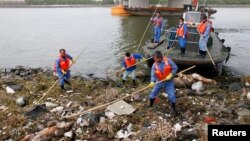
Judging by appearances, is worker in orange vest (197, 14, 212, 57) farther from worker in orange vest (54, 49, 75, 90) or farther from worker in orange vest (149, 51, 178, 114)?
worker in orange vest (54, 49, 75, 90)

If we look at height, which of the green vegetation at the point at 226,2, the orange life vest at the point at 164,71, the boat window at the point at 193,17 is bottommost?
the orange life vest at the point at 164,71

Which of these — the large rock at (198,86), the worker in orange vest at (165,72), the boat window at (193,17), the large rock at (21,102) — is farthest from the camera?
the boat window at (193,17)

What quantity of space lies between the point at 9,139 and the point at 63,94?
2946 mm

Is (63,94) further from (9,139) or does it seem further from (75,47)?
(75,47)

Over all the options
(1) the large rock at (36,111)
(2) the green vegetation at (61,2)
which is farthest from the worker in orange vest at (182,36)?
(2) the green vegetation at (61,2)

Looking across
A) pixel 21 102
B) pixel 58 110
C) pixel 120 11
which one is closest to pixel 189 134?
pixel 58 110

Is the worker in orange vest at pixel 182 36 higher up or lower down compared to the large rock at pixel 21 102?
higher up

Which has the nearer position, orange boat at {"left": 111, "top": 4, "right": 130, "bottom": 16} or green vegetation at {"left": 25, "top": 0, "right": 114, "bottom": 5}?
orange boat at {"left": 111, "top": 4, "right": 130, "bottom": 16}

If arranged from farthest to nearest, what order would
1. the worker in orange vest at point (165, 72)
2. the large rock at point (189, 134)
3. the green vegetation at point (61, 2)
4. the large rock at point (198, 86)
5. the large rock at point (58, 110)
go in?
the green vegetation at point (61, 2)
the large rock at point (198, 86)
the large rock at point (58, 110)
the worker in orange vest at point (165, 72)
the large rock at point (189, 134)

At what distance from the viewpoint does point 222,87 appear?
1069cm

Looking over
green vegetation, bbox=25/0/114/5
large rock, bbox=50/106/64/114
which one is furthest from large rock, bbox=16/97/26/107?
green vegetation, bbox=25/0/114/5

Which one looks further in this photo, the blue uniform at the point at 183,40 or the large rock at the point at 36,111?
the blue uniform at the point at 183,40

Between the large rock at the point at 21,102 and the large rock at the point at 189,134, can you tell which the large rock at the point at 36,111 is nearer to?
the large rock at the point at 21,102

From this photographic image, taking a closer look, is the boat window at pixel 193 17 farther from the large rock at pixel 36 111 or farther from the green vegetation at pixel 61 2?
the green vegetation at pixel 61 2
